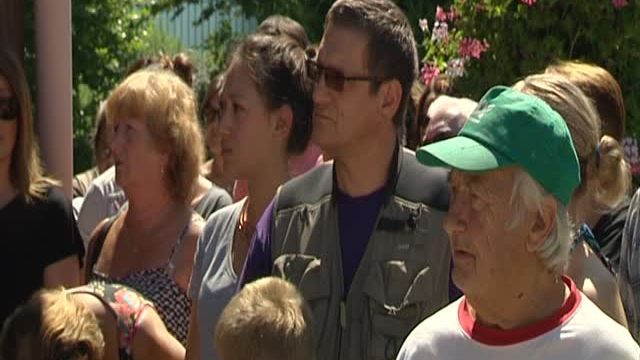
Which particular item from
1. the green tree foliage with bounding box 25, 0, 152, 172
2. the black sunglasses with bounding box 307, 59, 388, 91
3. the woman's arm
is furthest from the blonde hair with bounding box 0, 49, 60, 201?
the green tree foliage with bounding box 25, 0, 152, 172

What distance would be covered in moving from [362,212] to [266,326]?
→ 44cm

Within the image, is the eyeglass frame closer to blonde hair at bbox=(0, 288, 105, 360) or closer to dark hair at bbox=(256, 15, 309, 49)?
dark hair at bbox=(256, 15, 309, 49)

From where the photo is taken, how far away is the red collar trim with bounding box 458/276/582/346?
291cm

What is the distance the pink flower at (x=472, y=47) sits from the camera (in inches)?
266

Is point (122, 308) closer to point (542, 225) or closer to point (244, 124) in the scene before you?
point (244, 124)

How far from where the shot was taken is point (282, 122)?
446 cm

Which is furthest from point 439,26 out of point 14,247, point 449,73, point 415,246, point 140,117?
point 415,246

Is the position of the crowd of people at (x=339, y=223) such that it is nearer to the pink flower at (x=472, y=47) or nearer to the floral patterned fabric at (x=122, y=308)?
the floral patterned fabric at (x=122, y=308)

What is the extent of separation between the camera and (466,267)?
2.95 m

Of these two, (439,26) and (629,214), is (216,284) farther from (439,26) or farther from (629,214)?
(439,26)

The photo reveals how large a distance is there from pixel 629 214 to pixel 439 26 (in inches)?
119

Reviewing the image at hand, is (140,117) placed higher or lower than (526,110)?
lower

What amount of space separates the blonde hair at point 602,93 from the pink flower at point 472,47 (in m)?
2.20

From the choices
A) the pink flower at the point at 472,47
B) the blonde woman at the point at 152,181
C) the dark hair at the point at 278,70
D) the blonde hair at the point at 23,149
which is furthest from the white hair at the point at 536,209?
the pink flower at the point at 472,47
